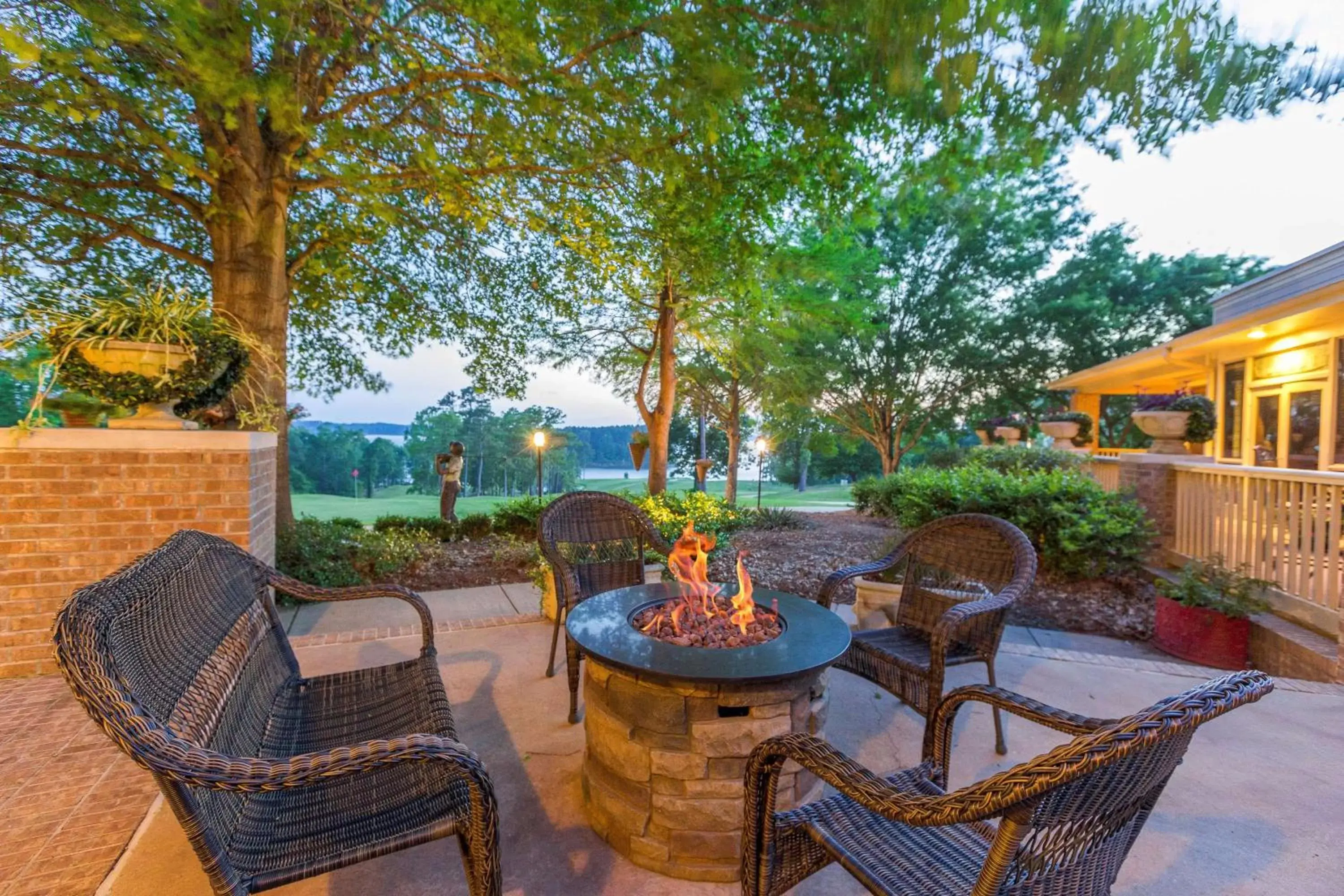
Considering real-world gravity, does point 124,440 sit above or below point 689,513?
above

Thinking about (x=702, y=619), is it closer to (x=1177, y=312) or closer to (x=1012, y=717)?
(x=1012, y=717)

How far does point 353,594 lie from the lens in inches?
86.7

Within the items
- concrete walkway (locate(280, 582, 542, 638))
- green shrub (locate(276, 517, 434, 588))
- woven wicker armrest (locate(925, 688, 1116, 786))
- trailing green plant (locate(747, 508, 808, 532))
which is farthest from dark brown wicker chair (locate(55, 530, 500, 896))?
trailing green plant (locate(747, 508, 808, 532))

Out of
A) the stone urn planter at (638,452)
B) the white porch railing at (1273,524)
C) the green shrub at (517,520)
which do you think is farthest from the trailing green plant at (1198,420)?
the stone urn planter at (638,452)

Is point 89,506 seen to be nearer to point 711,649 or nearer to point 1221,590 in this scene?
point 711,649

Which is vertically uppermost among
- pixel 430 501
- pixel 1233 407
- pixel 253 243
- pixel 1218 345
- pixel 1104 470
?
pixel 253 243

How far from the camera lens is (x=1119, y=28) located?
2.45 metres

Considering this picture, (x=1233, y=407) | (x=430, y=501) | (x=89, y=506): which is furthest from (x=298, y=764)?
(x=430, y=501)

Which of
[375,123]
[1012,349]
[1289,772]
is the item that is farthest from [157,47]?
[1012,349]

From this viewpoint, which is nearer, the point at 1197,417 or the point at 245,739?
the point at 245,739

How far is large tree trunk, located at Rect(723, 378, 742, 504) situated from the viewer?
16.4 m

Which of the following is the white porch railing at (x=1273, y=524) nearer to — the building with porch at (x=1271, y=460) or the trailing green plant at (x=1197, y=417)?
the building with porch at (x=1271, y=460)

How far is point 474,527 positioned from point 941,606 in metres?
6.66

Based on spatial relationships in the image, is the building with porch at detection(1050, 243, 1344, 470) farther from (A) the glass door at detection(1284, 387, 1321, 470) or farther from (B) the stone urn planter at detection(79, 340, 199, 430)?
(B) the stone urn planter at detection(79, 340, 199, 430)
